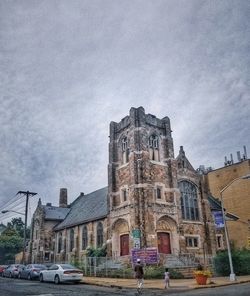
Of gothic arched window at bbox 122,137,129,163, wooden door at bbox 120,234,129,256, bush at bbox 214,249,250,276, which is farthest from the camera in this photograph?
gothic arched window at bbox 122,137,129,163

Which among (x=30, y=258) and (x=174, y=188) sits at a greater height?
(x=174, y=188)

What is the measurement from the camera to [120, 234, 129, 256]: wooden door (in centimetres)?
3188

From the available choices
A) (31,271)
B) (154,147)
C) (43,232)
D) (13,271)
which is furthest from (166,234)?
(43,232)

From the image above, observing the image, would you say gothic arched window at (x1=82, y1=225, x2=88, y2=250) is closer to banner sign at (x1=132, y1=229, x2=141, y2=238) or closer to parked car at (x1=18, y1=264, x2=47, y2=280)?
parked car at (x1=18, y1=264, x2=47, y2=280)

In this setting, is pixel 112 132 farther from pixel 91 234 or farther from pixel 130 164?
pixel 91 234

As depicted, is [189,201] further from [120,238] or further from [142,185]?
[120,238]

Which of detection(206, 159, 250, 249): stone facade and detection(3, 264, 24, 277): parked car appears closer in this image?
detection(3, 264, 24, 277): parked car

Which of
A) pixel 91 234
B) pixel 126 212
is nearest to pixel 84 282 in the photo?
pixel 126 212

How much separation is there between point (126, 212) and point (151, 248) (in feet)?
17.2

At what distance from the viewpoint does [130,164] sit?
32812mm

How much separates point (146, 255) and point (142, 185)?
6.74m

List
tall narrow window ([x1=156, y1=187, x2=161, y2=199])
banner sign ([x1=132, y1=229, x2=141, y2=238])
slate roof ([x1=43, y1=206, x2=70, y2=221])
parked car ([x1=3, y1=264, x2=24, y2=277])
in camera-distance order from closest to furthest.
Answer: banner sign ([x1=132, y1=229, x2=141, y2=238]) < parked car ([x1=3, y1=264, x2=24, y2=277]) < tall narrow window ([x1=156, y1=187, x2=161, y2=199]) < slate roof ([x1=43, y1=206, x2=70, y2=221])

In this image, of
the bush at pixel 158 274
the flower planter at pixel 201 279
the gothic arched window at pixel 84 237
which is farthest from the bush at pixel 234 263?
the gothic arched window at pixel 84 237

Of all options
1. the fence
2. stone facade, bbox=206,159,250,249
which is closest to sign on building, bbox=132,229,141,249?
the fence
